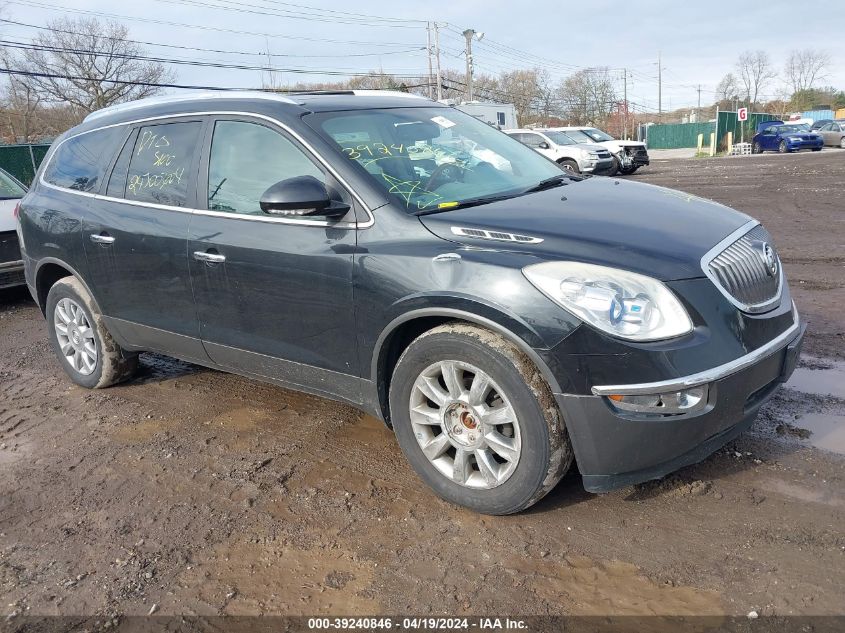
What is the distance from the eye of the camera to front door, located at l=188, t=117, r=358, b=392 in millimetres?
3529

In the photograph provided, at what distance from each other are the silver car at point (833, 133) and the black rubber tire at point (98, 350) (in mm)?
40629

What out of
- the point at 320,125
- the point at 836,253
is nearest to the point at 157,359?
the point at 320,125

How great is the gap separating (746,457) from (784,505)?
0.46m

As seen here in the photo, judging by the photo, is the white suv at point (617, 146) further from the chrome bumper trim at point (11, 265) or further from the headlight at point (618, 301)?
the headlight at point (618, 301)

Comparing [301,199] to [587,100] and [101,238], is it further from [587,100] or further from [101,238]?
[587,100]

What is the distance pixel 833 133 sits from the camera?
38.0 meters

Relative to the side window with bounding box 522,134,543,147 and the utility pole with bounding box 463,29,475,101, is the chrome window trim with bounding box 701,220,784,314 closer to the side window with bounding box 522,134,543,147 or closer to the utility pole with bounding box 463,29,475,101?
the side window with bounding box 522,134,543,147

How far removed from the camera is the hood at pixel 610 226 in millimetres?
2932

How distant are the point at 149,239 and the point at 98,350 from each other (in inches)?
49.7

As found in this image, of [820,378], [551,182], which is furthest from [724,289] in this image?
[820,378]

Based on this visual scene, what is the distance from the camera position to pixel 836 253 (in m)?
8.38

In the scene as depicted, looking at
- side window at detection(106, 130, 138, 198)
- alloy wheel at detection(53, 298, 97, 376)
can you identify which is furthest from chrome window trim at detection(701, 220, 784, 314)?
alloy wheel at detection(53, 298, 97, 376)

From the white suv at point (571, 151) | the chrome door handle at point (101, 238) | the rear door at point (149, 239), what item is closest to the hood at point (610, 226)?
the rear door at point (149, 239)

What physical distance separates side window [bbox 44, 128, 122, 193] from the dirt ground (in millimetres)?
1622
